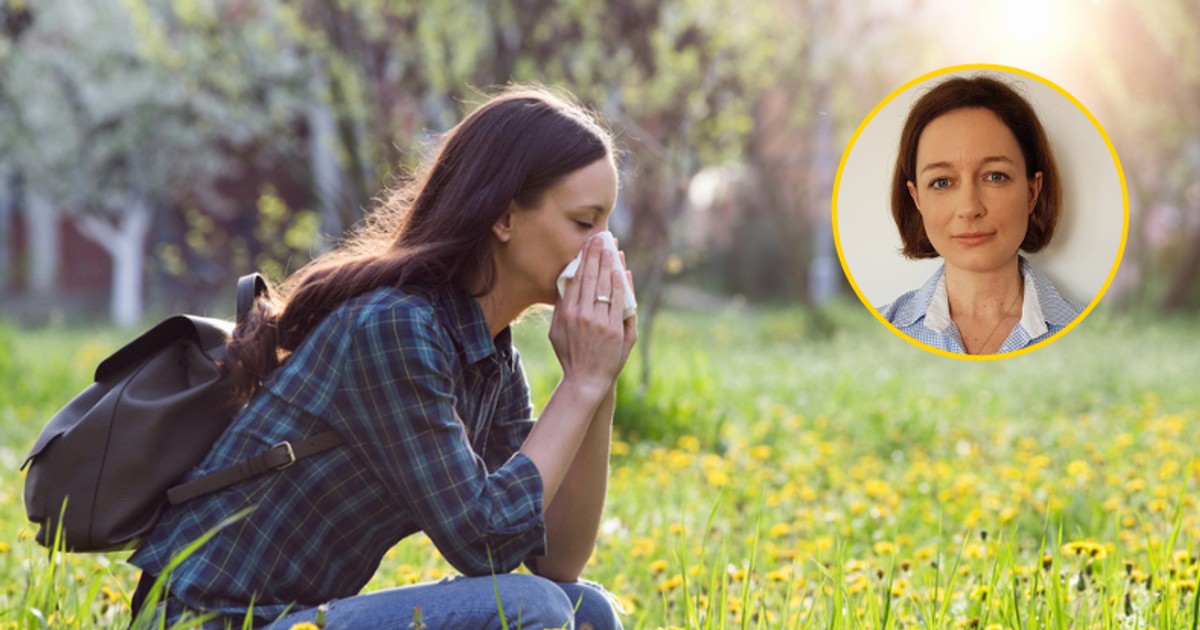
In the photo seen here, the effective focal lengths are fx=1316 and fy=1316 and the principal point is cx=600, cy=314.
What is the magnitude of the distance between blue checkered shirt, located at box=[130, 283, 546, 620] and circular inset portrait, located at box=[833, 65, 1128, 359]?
0.69 meters

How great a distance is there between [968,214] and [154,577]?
4.46 feet

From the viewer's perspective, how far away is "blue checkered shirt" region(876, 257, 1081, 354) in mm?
1535

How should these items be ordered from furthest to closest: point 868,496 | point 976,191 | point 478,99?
point 478,99 < point 868,496 < point 976,191

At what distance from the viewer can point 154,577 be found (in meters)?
2.06

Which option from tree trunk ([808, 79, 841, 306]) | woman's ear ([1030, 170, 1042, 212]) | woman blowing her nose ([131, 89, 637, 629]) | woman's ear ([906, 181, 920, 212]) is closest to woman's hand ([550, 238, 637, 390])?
woman blowing her nose ([131, 89, 637, 629])

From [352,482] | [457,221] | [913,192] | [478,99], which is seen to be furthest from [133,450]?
[478,99]

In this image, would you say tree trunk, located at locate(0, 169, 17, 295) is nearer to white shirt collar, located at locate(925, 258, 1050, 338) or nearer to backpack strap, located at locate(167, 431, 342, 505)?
backpack strap, located at locate(167, 431, 342, 505)

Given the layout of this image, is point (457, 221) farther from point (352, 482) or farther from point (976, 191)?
point (976, 191)

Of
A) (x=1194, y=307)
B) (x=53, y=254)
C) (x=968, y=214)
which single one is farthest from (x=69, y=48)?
(x=968, y=214)

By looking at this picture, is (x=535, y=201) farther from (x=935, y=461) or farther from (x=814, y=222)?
(x=814, y=222)

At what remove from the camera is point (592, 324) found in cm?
216

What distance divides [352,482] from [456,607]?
26 cm

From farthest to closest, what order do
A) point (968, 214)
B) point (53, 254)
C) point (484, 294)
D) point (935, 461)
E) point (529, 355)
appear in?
point (53, 254)
point (529, 355)
point (935, 461)
point (484, 294)
point (968, 214)

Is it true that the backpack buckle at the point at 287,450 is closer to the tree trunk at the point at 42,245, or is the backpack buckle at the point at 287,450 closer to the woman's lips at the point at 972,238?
the woman's lips at the point at 972,238
